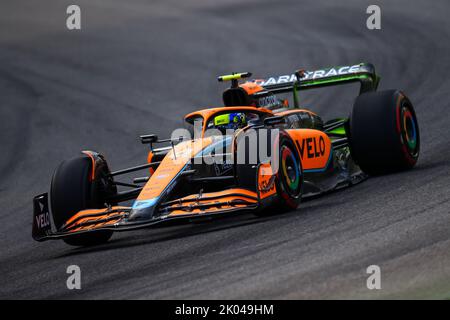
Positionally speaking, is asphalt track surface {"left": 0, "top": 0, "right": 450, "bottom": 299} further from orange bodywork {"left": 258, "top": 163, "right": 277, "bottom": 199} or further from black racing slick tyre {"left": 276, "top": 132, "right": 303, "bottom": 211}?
orange bodywork {"left": 258, "top": 163, "right": 277, "bottom": 199}

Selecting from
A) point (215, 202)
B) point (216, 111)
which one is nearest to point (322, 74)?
point (216, 111)

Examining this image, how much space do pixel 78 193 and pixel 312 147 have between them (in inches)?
96.5

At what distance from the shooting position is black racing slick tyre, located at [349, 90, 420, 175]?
9883mm

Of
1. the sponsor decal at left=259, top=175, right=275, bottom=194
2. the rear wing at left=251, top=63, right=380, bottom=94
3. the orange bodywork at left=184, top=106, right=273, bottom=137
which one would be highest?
the rear wing at left=251, top=63, right=380, bottom=94

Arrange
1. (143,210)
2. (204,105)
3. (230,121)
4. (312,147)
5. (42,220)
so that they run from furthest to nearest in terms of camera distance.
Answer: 1. (204,105)
2. (312,147)
3. (230,121)
4. (42,220)
5. (143,210)

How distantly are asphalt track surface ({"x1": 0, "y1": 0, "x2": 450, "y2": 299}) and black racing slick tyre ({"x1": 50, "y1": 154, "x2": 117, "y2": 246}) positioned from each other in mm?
213

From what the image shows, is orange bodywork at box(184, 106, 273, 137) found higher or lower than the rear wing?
lower

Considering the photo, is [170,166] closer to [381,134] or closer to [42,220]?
→ [42,220]

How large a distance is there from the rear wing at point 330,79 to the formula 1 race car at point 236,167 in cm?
62

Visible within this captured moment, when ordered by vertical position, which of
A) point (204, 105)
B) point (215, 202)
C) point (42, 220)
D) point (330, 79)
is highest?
point (330, 79)

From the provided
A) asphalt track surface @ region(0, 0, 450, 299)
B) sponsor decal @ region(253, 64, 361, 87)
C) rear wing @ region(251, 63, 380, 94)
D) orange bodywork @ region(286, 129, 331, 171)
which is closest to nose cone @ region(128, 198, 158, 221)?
asphalt track surface @ region(0, 0, 450, 299)

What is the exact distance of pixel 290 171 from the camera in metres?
9.03
